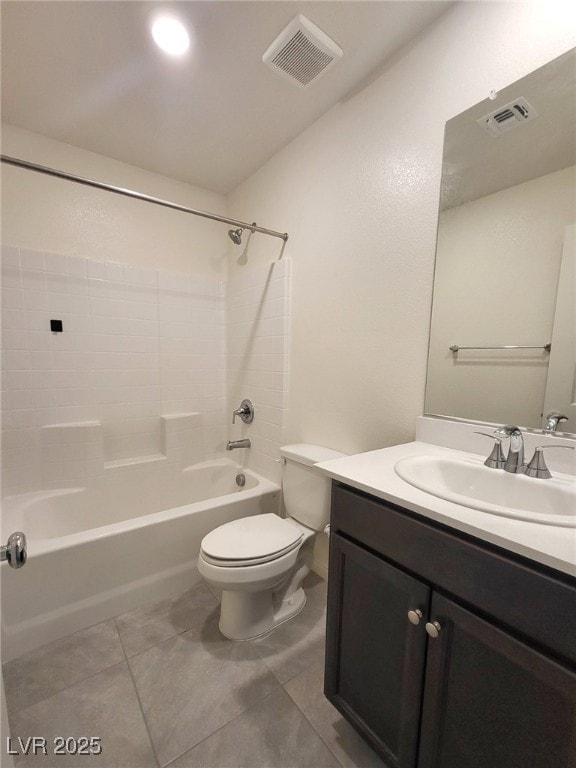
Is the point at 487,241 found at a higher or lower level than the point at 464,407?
higher

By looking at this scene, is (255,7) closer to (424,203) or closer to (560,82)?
(424,203)

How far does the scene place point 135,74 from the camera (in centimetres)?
136

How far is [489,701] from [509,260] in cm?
116

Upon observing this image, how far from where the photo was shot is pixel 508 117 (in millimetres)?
1012

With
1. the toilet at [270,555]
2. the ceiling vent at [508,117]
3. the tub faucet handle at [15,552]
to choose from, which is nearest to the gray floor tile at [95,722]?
the toilet at [270,555]

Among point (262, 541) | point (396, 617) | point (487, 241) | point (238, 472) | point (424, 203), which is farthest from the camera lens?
point (238, 472)

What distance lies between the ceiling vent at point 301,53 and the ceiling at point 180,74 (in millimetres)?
41

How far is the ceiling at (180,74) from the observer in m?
1.12

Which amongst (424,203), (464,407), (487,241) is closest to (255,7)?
(424,203)

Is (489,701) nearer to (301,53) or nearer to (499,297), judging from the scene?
(499,297)

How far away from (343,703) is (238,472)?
1468 mm

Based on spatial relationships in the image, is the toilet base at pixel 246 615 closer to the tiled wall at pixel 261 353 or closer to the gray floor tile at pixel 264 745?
the gray floor tile at pixel 264 745

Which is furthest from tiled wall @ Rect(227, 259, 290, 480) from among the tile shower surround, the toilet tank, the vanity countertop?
the vanity countertop

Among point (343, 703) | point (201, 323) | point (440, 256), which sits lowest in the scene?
point (343, 703)
